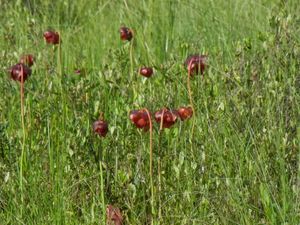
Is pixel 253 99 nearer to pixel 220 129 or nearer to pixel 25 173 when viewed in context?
pixel 220 129

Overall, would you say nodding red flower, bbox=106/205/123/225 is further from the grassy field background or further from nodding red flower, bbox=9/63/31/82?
nodding red flower, bbox=9/63/31/82

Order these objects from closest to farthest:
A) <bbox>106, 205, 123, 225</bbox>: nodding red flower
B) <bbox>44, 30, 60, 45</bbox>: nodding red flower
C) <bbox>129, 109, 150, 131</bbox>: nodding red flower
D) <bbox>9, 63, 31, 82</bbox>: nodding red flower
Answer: <bbox>129, 109, 150, 131</bbox>: nodding red flower
<bbox>106, 205, 123, 225</bbox>: nodding red flower
<bbox>9, 63, 31, 82</bbox>: nodding red flower
<bbox>44, 30, 60, 45</bbox>: nodding red flower

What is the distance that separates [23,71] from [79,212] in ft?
1.78

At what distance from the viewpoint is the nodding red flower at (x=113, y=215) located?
2.54 m

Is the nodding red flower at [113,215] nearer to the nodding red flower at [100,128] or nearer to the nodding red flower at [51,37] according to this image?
the nodding red flower at [100,128]

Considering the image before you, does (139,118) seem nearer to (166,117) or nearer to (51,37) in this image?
(166,117)

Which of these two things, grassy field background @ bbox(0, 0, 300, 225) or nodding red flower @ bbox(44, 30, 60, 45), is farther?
nodding red flower @ bbox(44, 30, 60, 45)

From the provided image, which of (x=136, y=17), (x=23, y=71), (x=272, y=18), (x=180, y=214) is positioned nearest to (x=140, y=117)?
(x=180, y=214)

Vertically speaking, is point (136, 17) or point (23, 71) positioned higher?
point (23, 71)

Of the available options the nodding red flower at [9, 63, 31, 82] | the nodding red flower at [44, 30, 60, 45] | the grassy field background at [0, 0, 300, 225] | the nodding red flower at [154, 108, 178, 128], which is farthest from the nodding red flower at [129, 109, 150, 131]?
the nodding red flower at [44, 30, 60, 45]

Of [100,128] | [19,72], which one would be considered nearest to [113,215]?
[100,128]

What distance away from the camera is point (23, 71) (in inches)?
114

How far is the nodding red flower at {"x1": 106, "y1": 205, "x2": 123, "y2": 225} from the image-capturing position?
2545 millimetres

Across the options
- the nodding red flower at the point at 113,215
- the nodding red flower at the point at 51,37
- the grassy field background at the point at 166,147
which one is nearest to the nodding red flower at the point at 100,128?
the grassy field background at the point at 166,147
